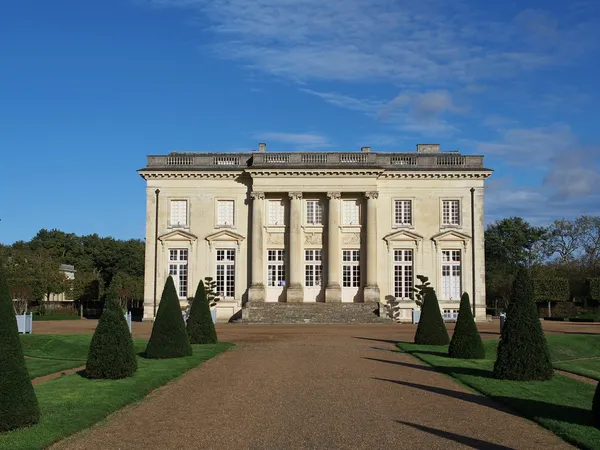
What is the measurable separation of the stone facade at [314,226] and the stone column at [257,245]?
0.06 m

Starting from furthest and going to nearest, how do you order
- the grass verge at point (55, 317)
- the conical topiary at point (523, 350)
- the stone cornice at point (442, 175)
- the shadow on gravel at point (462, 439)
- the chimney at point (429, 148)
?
1. the chimney at point (429, 148)
2. the grass verge at point (55, 317)
3. the stone cornice at point (442, 175)
4. the conical topiary at point (523, 350)
5. the shadow on gravel at point (462, 439)

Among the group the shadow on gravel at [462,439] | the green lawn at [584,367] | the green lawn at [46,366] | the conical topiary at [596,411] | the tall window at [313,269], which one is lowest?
the green lawn at [584,367]

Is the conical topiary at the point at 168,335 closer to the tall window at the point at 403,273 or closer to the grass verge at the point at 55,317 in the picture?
the tall window at the point at 403,273

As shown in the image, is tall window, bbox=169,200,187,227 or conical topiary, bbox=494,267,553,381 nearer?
conical topiary, bbox=494,267,553,381

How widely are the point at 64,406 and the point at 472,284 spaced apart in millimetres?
→ 36059

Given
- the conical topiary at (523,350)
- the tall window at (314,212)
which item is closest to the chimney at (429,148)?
the tall window at (314,212)

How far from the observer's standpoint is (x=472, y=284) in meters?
44.8

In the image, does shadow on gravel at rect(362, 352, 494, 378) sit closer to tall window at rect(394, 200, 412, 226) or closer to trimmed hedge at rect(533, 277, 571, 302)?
tall window at rect(394, 200, 412, 226)

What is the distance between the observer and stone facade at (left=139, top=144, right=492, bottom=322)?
44.6m

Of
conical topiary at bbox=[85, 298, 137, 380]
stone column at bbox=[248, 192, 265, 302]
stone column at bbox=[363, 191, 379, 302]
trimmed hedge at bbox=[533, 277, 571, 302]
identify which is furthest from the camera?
trimmed hedge at bbox=[533, 277, 571, 302]

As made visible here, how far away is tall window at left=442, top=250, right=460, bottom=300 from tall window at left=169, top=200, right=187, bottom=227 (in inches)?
652

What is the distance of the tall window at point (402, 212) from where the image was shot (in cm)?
4566

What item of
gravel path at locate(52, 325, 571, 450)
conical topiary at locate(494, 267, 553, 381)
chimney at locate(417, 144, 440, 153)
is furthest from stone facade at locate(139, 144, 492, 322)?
conical topiary at locate(494, 267, 553, 381)

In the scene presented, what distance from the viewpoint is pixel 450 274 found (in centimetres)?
4506
